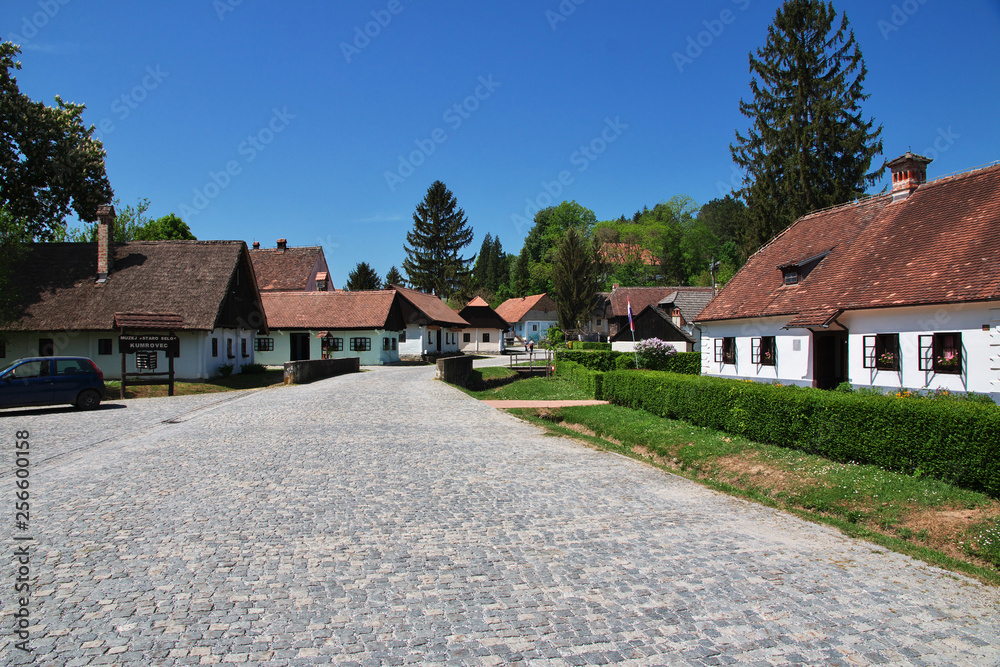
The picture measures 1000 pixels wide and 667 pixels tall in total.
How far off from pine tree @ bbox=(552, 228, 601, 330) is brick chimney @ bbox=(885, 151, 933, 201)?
4028 centimetres

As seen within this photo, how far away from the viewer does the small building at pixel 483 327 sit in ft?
222

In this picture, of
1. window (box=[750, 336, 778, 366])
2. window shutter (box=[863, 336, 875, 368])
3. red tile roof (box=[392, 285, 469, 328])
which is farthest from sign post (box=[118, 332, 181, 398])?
red tile roof (box=[392, 285, 469, 328])

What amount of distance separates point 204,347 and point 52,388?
10.9m

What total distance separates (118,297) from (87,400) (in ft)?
39.7

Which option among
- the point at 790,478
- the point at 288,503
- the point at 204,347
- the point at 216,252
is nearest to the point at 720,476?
the point at 790,478

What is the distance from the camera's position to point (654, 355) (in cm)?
2994

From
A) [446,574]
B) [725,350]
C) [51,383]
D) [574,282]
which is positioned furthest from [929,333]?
[574,282]

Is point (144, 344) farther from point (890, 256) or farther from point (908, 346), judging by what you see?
point (890, 256)

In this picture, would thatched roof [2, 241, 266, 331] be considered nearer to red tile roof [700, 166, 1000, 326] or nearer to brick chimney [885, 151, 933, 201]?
red tile roof [700, 166, 1000, 326]

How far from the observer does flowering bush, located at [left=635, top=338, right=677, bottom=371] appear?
2986 centimetres

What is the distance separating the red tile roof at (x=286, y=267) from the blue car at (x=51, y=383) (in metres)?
32.4

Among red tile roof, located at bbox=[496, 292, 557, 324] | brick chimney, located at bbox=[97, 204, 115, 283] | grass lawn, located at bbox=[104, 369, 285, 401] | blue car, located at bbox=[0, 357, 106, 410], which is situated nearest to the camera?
blue car, located at bbox=[0, 357, 106, 410]

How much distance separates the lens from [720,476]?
11055 mm

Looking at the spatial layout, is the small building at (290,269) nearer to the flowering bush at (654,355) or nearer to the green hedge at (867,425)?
the flowering bush at (654,355)
